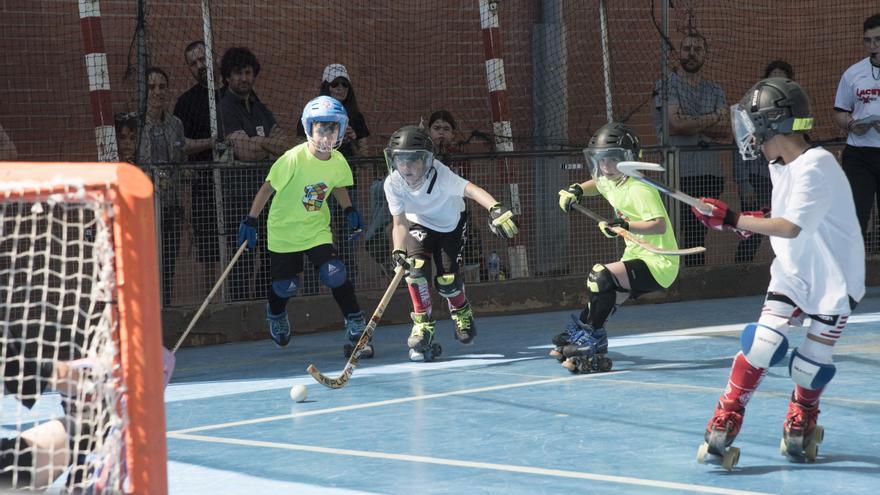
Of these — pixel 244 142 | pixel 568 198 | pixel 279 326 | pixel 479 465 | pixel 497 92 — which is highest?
pixel 497 92

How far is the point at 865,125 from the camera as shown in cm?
906

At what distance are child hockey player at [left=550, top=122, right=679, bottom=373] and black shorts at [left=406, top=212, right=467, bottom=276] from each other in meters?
1.13

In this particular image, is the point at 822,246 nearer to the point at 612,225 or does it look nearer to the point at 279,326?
the point at 612,225

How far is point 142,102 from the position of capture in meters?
8.50

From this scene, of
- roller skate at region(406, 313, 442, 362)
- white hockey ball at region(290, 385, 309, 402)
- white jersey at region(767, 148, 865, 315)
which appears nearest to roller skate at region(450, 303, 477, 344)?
roller skate at region(406, 313, 442, 362)

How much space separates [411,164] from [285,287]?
123 cm

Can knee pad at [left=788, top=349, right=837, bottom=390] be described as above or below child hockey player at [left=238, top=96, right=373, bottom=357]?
below

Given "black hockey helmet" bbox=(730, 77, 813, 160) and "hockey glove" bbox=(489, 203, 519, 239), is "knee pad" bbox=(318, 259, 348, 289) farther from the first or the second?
"black hockey helmet" bbox=(730, 77, 813, 160)

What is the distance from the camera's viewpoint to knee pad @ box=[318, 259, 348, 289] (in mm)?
8023

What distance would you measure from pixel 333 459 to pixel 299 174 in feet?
10.7

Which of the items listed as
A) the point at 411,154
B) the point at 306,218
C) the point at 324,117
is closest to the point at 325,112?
the point at 324,117

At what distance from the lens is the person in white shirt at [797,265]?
15.6 feet

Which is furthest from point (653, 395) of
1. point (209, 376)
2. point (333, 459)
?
point (209, 376)

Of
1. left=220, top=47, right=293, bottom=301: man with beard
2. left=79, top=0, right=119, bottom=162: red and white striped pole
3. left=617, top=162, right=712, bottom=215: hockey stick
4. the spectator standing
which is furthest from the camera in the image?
left=79, top=0, right=119, bottom=162: red and white striped pole
